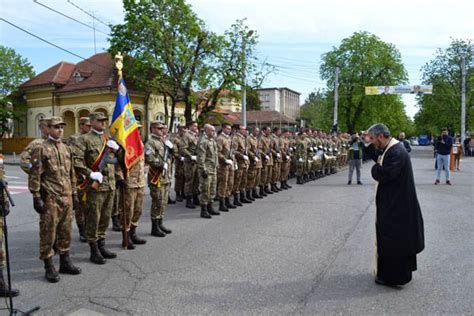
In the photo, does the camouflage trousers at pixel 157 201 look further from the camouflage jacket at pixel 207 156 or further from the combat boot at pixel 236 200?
the combat boot at pixel 236 200

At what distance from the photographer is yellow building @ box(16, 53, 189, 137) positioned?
108 feet

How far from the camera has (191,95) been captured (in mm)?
27344

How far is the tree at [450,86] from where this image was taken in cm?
4178

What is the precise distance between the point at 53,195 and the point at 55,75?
36.1 metres

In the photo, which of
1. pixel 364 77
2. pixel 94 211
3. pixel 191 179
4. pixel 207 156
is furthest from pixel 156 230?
pixel 364 77

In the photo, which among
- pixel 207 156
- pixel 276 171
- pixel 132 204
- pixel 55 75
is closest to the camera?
pixel 132 204

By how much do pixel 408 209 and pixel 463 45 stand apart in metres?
44.4

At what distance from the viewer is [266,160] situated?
1195 centimetres

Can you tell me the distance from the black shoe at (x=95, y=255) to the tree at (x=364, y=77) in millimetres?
39605

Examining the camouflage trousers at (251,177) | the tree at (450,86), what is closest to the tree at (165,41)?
the camouflage trousers at (251,177)

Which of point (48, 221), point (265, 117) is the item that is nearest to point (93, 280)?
point (48, 221)

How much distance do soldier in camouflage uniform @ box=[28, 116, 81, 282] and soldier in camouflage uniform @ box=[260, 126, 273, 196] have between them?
286 inches

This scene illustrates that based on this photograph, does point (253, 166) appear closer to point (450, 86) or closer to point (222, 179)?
point (222, 179)

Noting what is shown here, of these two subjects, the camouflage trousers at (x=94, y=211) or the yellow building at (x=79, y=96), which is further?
the yellow building at (x=79, y=96)
